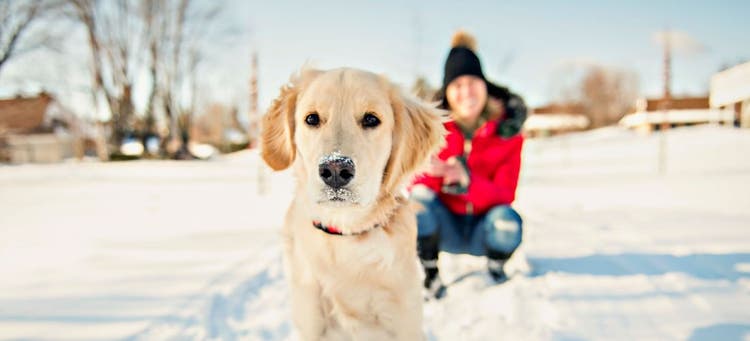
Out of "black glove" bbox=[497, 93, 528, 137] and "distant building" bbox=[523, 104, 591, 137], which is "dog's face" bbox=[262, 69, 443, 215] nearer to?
"black glove" bbox=[497, 93, 528, 137]

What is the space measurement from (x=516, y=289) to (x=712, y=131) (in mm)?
27474

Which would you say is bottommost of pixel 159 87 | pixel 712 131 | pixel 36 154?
pixel 36 154

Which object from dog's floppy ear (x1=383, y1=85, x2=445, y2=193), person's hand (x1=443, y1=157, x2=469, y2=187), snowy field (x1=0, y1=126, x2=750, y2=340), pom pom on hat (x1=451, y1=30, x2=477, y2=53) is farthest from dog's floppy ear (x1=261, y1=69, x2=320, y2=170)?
pom pom on hat (x1=451, y1=30, x2=477, y2=53)

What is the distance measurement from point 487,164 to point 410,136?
1.40 m

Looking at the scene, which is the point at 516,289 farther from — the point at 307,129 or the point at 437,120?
the point at 307,129

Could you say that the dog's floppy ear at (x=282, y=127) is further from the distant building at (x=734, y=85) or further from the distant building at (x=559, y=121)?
the distant building at (x=559, y=121)

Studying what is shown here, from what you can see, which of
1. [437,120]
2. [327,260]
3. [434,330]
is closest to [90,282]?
[327,260]

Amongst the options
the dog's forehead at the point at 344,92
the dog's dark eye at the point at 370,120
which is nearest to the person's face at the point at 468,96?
the dog's forehead at the point at 344,92

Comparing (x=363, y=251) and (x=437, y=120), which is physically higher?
(x=437, y=120)

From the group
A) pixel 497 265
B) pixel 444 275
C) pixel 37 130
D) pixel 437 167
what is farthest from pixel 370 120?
pixel 37 130

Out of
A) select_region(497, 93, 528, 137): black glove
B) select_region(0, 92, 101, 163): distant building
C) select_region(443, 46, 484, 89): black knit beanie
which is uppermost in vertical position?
select_region(443, 46, 484, 89): black knit beanie

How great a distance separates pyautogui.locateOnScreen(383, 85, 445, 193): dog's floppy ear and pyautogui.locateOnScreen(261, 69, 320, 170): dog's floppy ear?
17.6 inches

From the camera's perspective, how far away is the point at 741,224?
173 inches

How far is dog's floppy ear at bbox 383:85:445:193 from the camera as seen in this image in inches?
76.4
